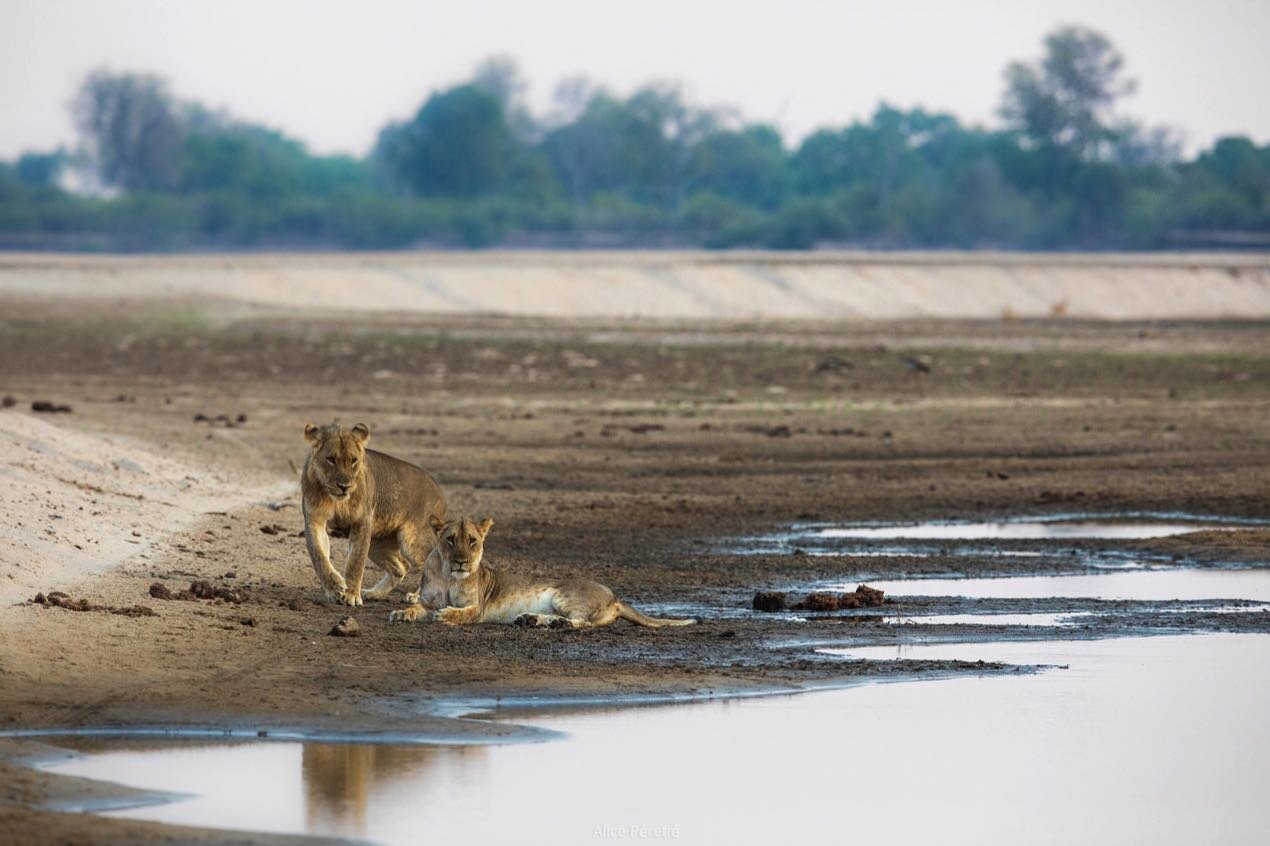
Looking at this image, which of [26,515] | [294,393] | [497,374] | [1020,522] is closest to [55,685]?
[26,515]

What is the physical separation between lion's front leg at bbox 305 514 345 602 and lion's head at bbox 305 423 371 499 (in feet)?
0.86

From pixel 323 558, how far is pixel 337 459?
2.28ft

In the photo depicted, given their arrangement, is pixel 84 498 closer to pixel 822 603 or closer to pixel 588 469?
pixel 822 603

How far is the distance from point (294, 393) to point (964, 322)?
21863mm

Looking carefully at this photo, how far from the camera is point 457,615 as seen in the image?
12352 millimetres

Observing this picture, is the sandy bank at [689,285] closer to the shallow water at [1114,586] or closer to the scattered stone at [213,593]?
the shallow water at [1114,586]

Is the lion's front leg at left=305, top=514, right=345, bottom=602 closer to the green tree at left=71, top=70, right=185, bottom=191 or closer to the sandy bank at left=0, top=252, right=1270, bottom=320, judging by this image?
the sandy bank at left=0, top=252, right=1270, bottom=320

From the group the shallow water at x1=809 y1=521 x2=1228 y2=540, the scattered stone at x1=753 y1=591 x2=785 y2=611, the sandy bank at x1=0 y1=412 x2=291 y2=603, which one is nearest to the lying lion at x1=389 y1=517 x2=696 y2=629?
the scattered stone at x1=753 y1=591 x2=785 y2=611

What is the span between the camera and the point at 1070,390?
104ft

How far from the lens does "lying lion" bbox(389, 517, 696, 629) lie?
1232 centimetres

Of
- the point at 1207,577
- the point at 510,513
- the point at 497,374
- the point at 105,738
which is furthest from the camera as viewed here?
the point at 497,374

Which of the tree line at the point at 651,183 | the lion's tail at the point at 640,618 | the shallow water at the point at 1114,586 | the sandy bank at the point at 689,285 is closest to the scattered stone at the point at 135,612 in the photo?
the lion's tail at the point at 640,618

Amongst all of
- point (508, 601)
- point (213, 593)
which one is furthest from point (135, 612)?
point (508, 601)

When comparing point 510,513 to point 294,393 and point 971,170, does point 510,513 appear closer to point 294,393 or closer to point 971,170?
point 294,393
